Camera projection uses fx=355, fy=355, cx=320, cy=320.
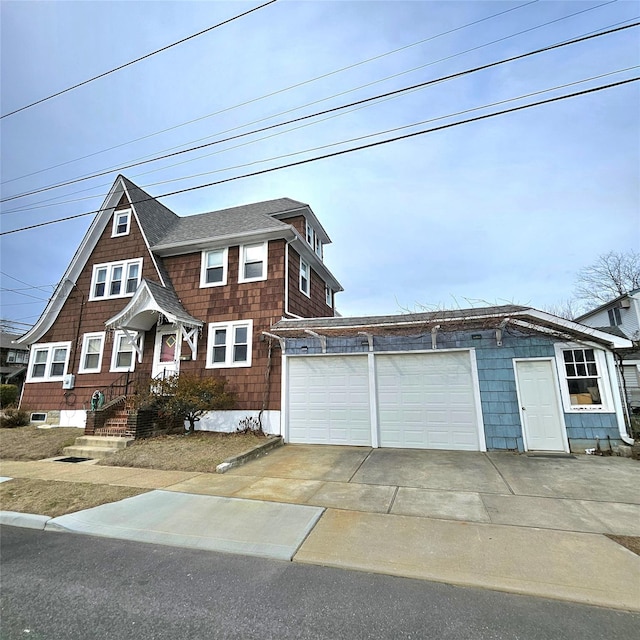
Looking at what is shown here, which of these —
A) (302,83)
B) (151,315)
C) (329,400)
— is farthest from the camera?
(151,315)

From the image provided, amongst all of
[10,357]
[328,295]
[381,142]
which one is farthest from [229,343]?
[10,357]

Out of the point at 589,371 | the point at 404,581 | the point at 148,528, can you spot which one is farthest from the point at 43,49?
the point at 589,371

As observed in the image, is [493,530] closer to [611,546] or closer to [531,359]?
[611,546]

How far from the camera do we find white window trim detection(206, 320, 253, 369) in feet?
38.6

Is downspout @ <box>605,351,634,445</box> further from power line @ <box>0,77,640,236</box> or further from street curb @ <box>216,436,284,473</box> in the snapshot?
street curb @ <box>216,436,284,473</box>

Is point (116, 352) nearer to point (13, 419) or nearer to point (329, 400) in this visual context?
point (13, 419)

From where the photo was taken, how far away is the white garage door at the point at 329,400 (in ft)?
33.5

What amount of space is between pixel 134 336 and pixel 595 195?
712 inches

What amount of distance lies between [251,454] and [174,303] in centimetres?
644

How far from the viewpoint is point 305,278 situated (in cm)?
1393

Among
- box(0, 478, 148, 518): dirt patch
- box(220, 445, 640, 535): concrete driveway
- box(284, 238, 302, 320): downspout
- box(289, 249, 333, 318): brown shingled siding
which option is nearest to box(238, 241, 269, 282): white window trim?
box(284, 238, 302, 320): downspout

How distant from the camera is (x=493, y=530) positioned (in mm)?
4234

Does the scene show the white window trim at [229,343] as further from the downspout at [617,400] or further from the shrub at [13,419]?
the downspout at [617,400]

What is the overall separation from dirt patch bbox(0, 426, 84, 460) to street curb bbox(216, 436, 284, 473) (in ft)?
17.3
